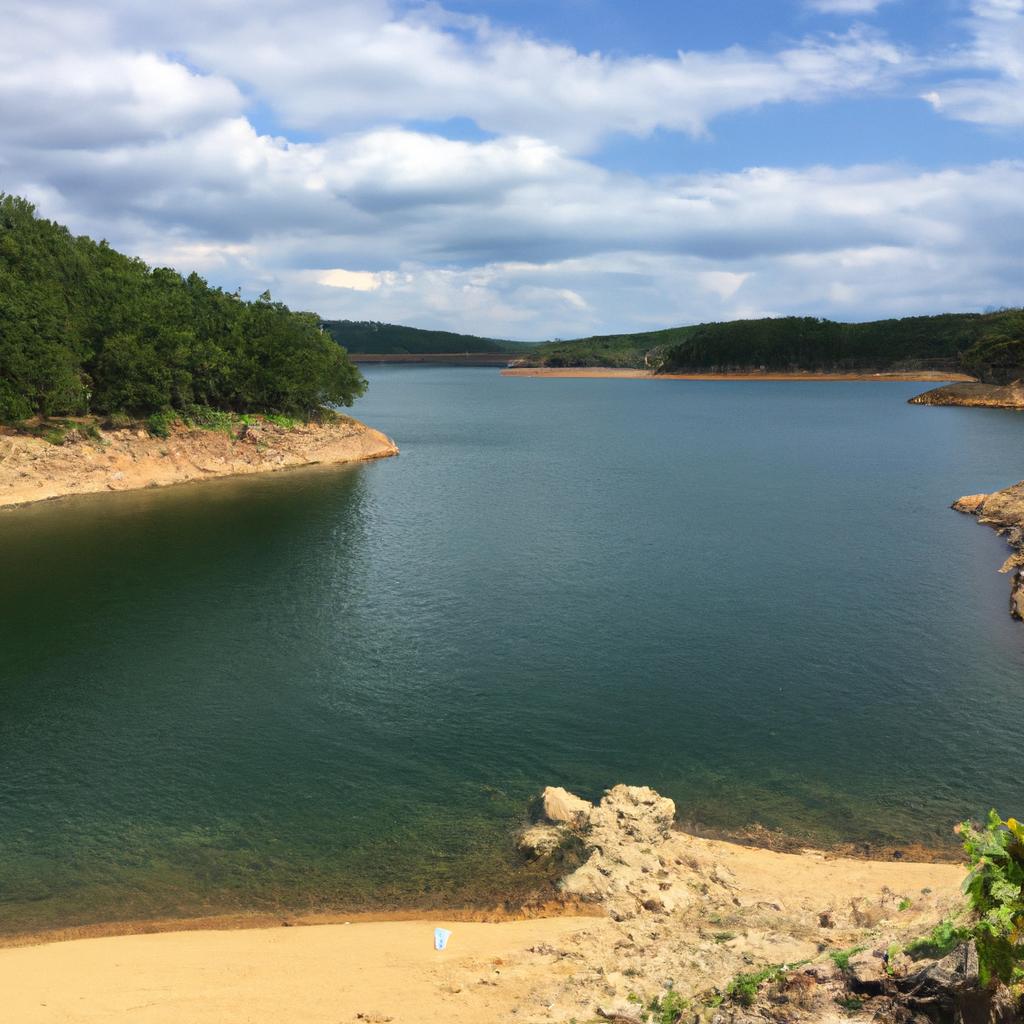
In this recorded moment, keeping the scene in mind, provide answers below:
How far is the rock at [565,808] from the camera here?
676 inches

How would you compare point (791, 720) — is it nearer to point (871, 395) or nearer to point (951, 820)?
point (951, 820)

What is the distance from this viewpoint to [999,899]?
366 inches

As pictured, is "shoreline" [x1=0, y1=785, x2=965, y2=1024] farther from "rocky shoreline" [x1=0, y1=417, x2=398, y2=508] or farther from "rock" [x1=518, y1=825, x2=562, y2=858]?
"rocky shoreline" [x1=0, y1=417, x2=398, y2=508]

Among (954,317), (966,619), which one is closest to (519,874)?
(966,619)

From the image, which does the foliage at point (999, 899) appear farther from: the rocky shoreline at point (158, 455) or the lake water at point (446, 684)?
the rocky shoreline at point (158, 455)

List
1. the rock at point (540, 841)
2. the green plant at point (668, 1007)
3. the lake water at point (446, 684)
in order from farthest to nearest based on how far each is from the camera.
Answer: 1. the lake water at point (446, 684)
2. the rock at point (540, 841)
3. the green plant at point (668, 1007)

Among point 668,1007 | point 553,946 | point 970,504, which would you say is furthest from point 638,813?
point 970,504

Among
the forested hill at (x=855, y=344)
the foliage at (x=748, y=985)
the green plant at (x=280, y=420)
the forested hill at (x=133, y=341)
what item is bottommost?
the foliage at (x=748, y=985)

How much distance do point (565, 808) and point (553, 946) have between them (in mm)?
4360

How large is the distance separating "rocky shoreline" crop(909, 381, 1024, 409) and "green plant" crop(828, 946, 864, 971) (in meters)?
Result: 123

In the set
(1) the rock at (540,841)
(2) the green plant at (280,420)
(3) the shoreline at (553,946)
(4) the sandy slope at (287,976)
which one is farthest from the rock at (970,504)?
(2) the green plant at (280,420)

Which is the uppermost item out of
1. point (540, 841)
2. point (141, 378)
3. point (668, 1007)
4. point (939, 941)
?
point (141, 378)

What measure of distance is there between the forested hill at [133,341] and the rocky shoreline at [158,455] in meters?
2.40

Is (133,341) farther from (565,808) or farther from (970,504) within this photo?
(970,504)
